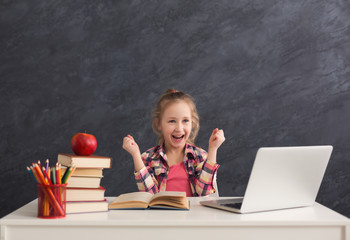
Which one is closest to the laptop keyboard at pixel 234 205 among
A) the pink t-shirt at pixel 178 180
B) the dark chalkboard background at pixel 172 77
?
the pink t-shirt at pixel 178 180

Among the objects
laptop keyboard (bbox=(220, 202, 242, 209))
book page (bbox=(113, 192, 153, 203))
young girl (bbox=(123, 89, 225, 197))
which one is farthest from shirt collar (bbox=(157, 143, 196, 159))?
laptop keyboard (bbox=(220, 202, 242, 209))

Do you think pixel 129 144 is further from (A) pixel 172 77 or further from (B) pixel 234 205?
(A) pixel 172 77

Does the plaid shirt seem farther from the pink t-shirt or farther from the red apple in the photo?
the red apple

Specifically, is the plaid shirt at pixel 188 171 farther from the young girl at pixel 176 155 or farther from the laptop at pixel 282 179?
the laptop at pixel 282 179

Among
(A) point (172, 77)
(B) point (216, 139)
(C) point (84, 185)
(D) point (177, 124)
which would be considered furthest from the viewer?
(A) point (172, 77)

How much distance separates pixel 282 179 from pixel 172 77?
204 cm

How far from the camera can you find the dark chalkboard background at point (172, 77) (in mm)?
3225

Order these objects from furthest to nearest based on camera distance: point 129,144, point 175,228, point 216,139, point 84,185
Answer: point 216,139 → point 129,144 → point 84,185 → point 175,228

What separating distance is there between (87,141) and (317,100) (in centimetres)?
237

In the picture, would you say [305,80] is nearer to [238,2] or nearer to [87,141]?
[238,2]

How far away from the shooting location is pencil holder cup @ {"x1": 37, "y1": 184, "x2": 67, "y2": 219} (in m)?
1.21

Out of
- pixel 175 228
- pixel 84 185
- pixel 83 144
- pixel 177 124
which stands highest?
pixel 177 124

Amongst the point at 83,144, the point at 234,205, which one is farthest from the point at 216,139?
the point at 83,144

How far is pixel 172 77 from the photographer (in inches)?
129
